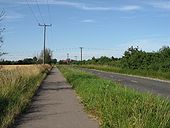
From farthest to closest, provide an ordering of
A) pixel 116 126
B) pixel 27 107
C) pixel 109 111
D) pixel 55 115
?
pixel 27 107 < pixel 55 115 < pixel 109 111 < pixel 116 126

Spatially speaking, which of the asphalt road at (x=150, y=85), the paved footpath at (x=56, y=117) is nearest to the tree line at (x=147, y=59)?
the asphalt road at (x=150, y=85)

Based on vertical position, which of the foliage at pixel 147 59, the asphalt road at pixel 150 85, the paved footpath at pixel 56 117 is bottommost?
the paved footpath at pixel 56 117

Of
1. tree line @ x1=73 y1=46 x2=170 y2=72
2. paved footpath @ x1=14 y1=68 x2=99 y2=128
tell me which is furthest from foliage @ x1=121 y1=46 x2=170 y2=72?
paved footpath @ x1=14 y1=68 x2=99 y2=128

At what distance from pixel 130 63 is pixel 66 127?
236 ft

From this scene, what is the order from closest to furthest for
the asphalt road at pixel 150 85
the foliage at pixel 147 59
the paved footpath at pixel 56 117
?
1. the paved footpath at pixel 56 117
2. the asphalt road at pixel 150 85
3. the foliage at pixel 147 59

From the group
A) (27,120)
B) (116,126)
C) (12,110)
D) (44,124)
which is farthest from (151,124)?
(12,110)

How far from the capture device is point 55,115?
51.3 ft

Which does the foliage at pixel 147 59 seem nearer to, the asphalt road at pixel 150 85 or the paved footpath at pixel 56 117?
the asphalt road at pixel 150 85

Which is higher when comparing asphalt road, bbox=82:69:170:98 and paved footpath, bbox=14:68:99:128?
asphalt road, bbox=82:69:170:98

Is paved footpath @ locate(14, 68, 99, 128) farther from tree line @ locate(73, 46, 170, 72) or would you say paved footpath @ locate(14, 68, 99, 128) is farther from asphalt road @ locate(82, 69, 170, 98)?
tree line @ locate(73, 46, 170, 72)

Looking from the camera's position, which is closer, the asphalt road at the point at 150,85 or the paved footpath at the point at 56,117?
the paved footpath at the point at 56,117

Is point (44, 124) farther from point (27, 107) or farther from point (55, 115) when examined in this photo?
point (27, 107)

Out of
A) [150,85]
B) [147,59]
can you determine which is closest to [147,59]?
[147,59]

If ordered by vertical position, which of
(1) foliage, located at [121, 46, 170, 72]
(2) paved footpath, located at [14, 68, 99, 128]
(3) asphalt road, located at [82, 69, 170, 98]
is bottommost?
(2) paved footpath, located at [14, 68, 99, 128]
